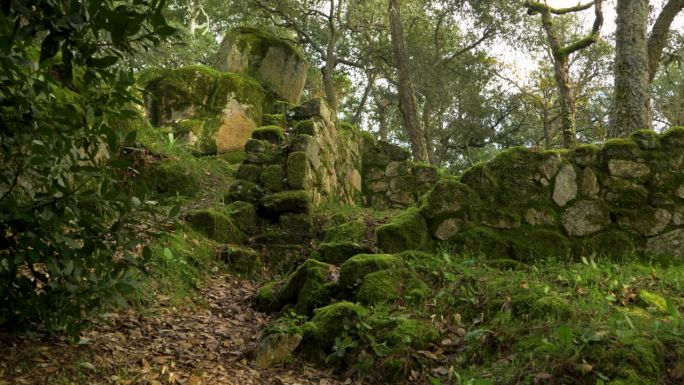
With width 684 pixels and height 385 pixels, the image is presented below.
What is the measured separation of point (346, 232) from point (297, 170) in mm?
1479

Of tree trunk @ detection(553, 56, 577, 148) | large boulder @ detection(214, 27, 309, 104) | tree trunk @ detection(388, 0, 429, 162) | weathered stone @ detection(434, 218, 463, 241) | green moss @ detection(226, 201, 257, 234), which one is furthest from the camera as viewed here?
tree trunk @ detection(388, 0, 429, 162)

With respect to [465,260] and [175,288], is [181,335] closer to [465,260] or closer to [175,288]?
[175,288]

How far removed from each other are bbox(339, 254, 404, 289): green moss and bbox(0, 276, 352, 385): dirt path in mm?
940

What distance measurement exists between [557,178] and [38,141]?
5286mm

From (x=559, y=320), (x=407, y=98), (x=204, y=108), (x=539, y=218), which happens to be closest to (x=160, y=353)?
(x=559, y=320)

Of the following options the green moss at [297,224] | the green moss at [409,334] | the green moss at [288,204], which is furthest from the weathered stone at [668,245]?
the green moss at [288,204]

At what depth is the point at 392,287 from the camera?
16.2 feet

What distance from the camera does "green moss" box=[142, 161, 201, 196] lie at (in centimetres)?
827

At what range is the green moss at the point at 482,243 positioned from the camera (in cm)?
589

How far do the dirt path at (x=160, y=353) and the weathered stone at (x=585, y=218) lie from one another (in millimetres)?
3356

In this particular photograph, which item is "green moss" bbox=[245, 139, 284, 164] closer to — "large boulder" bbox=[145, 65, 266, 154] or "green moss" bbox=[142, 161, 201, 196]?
"green moss" bbox=[142, 161, 201, 196]

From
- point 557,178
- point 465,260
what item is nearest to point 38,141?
point 465,260

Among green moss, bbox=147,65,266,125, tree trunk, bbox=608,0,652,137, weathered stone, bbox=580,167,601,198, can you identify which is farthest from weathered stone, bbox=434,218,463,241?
green moss, bbox=147,65,266,125

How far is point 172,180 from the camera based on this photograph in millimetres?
8562
